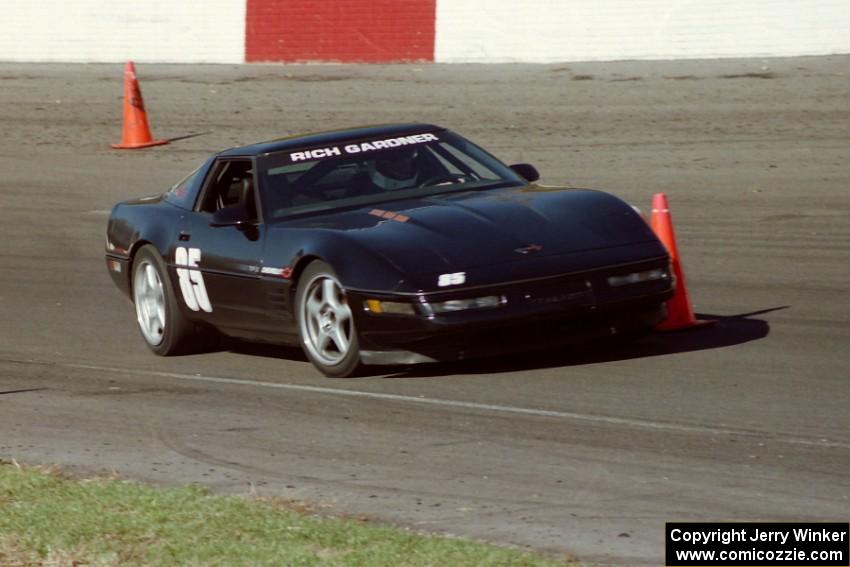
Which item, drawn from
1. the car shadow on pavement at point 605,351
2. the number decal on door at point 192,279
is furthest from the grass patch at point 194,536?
the number decal on door at point 192,279

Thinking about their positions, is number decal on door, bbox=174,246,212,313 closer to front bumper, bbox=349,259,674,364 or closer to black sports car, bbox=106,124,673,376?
black sports car, bbox=106,124,673,376

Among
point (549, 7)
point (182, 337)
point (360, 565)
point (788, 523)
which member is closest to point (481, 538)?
point (360, 565)

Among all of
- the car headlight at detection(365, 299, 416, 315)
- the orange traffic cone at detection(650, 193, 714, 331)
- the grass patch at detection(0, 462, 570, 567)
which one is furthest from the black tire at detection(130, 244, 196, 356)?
the grass patch at detection(0, 462, 570, 567)

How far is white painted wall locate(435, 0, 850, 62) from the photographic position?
20766mm

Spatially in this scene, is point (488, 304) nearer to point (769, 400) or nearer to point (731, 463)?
point (769, 400)

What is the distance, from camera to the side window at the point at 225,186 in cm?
989

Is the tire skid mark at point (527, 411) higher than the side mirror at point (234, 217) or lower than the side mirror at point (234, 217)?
lower

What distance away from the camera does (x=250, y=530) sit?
5656mm

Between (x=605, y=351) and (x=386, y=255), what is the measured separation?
4.64 ft

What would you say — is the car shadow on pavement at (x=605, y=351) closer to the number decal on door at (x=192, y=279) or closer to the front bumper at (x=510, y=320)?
the front bumper at (x=510, y=320)

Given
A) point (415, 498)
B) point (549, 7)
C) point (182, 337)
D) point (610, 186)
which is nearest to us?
point (415, 498)

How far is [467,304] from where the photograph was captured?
8.16 m

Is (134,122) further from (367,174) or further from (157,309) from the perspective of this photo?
(367,174)

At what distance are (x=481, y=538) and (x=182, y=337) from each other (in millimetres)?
4759
